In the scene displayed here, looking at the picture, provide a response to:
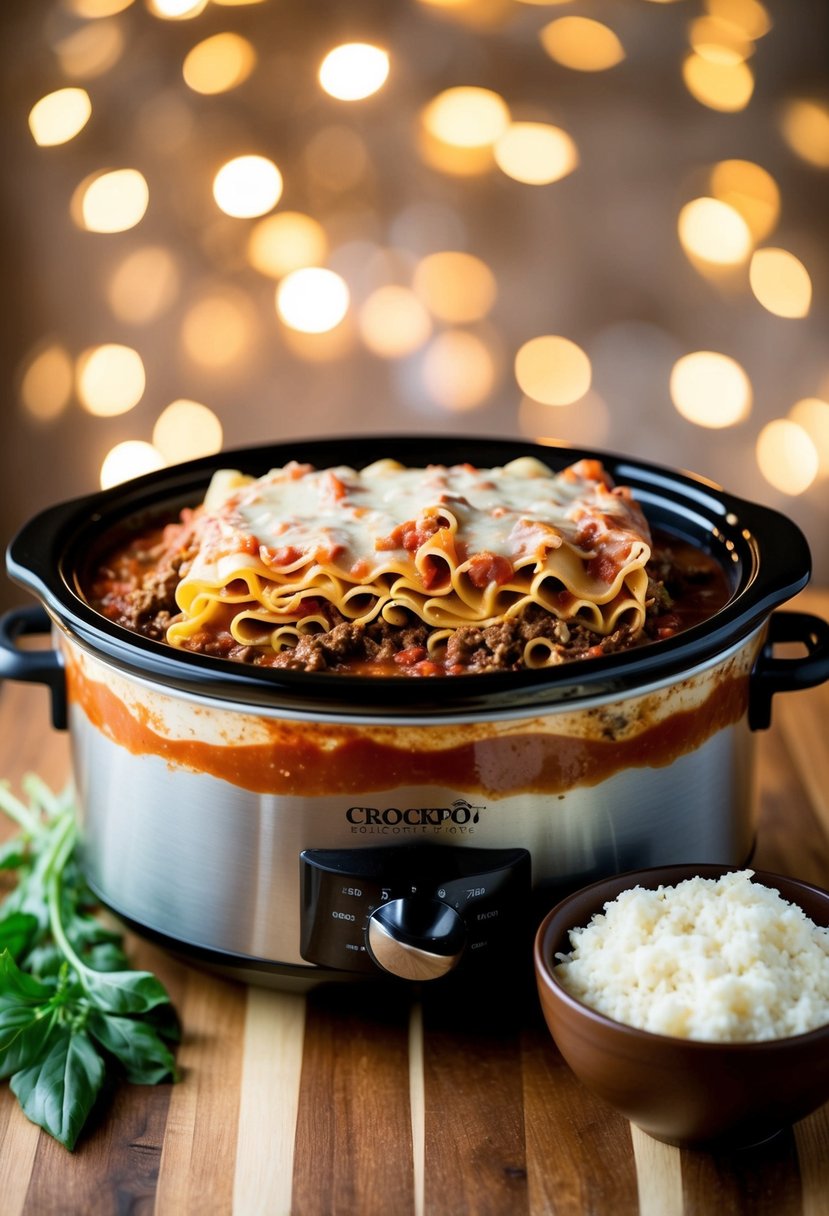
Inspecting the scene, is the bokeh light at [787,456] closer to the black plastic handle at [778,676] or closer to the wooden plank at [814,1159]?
the black plastic handle at [778,676]

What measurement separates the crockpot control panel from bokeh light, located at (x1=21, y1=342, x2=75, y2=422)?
99.0 inches

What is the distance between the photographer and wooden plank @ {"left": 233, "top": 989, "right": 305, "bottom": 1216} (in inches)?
67.3

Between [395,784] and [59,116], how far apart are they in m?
2.64

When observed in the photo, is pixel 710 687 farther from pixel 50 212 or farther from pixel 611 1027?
pixel 50 212

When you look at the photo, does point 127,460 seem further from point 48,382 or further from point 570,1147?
point 570,1147

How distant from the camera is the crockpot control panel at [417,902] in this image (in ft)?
5.91

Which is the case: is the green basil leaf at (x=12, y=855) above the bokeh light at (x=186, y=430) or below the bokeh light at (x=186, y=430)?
below

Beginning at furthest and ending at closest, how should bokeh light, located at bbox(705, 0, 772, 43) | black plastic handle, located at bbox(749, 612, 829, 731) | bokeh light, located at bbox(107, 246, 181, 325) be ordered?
bokeh light, located at bbox(107, 246, 181, 325) → bokeh light, located at bbox(705, 0, 772, 43) → black plastic handle, located at bbox(749, 612, 829, 731)

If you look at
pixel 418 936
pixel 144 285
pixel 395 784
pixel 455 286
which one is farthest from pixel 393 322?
pixel 418 936

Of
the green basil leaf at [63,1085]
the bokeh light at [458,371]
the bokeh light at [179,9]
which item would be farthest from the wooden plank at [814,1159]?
the bokeh light at [179,9]

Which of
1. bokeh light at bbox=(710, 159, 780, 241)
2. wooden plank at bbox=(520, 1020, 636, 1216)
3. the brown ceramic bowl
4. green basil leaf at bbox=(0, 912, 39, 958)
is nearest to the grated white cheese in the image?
the brown ceramic bowl

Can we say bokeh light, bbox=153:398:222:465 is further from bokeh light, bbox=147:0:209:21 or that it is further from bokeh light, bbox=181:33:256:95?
bokeh light, bbox=147:0:209:21

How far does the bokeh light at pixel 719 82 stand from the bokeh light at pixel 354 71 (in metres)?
0.85

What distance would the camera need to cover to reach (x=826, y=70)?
3.55 metres
